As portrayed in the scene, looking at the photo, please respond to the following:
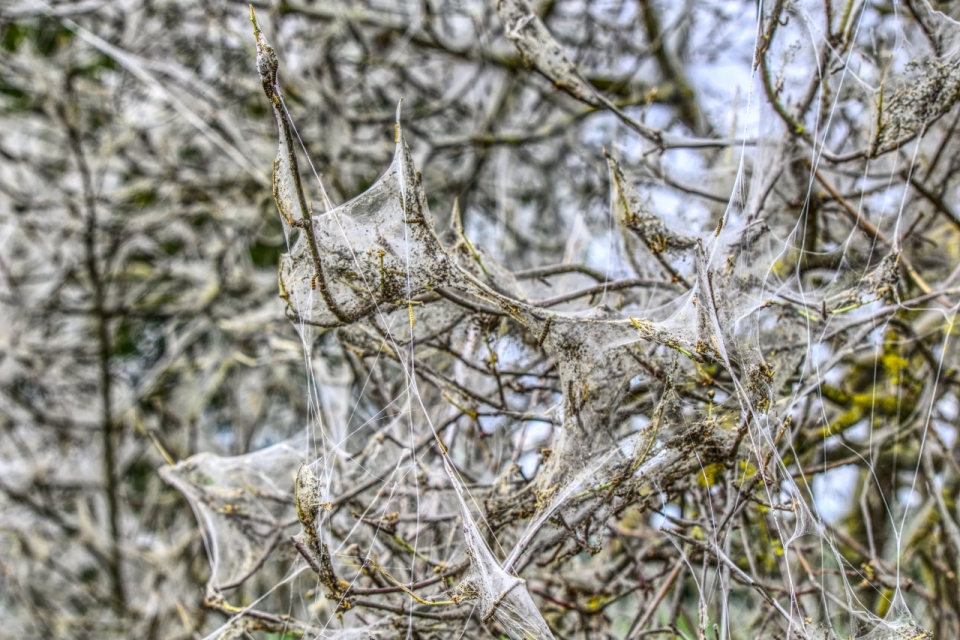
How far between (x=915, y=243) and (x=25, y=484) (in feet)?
18.0

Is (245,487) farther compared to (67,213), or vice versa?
(67,213)

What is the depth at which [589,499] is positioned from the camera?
73.0 inches

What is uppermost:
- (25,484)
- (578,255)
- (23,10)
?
(23,10)

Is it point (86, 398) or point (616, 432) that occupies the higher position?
point (86, 398)

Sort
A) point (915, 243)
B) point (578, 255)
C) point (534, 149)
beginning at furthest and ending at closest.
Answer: point (534, 149) → point (578, 255) → point (915, 243)

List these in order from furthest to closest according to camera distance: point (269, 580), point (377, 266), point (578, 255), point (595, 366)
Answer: point (269, 580)
point (578, 255)
point (595, 366)
point (377, 266)

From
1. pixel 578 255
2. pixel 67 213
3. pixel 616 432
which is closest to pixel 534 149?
pixel 578 255

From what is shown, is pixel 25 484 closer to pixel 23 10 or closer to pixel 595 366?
pixel 23 10

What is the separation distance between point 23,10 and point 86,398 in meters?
2.87

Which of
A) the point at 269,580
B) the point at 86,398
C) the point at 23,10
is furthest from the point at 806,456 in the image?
the point at 86,398

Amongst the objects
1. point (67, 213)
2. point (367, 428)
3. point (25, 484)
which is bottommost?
point (25, 484)

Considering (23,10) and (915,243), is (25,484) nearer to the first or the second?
(23,10)

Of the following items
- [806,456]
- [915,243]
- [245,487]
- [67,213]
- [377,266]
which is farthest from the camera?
[67,213]

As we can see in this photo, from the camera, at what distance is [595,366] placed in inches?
76.4
